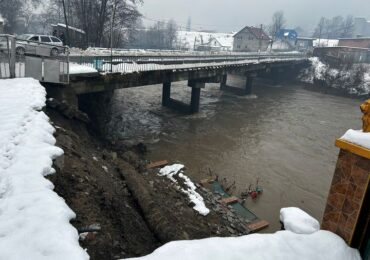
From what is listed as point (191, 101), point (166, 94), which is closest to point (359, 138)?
point (191, 101)

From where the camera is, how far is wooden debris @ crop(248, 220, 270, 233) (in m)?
11.0

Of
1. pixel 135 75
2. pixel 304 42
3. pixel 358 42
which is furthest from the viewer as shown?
pixel 304 42

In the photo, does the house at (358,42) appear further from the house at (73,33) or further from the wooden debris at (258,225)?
the wooden debris at (258,225)

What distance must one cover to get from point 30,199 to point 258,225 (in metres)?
8.45

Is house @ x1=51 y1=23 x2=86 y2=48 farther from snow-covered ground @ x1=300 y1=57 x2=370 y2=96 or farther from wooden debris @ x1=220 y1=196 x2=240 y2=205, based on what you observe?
snow-covered ground @ x1=300 y1=57 x2=370 y2=96

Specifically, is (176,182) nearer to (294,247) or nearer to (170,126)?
(294,247)

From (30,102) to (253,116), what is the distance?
24.4 m

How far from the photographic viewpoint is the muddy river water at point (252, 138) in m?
15.6

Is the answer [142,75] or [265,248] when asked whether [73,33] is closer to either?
[142,75]

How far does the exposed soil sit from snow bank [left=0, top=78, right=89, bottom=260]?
1.66ft

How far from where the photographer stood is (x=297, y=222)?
4.93 metres

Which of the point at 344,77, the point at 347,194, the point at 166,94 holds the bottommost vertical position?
the point at 166,94

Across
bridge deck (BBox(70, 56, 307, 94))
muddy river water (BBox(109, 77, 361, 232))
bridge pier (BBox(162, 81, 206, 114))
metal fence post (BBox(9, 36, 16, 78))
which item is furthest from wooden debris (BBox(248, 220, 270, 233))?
bridge pier (BBox(162, 81, 206, 114))

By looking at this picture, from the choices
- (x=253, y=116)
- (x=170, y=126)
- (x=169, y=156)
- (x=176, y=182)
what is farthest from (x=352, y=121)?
(x=176, y=182)
